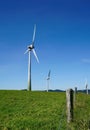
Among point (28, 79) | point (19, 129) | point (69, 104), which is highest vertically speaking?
point (28, 79)

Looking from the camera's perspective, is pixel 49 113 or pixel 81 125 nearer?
pixel 81 125

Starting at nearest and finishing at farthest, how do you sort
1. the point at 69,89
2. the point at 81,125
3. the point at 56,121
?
the point at 81,125 → the point at 69,89 → the point at 56,121

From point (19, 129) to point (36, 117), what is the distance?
3240 millimetres

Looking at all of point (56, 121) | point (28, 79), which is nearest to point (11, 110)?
point (56, 121)

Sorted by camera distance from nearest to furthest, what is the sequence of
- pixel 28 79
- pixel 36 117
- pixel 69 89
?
pixel 69 89
pixel 36 117
pixel 28 79

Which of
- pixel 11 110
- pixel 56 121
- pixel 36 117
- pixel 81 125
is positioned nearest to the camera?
pixel 81 125

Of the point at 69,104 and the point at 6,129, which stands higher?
the point at 69,104

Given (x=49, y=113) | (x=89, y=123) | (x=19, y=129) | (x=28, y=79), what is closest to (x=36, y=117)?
(x=49, y=113)

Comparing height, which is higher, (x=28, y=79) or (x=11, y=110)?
(x=28, y=79)

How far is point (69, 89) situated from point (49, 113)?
4.99m

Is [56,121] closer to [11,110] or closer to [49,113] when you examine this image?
[49,113]

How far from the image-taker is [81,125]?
14.6 m

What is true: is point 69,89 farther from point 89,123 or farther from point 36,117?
point 36,117

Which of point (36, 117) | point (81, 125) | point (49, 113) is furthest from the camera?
point (49, 113)
